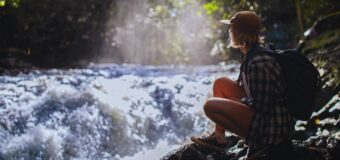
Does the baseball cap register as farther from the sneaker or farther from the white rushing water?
the white rushing water

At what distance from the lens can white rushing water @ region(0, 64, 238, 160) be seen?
698 centimetres

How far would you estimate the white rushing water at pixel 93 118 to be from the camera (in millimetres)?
6977

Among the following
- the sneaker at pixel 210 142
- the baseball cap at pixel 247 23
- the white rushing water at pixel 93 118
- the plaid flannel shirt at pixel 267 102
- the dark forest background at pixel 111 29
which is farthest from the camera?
the dark forest background at pixel 111 29

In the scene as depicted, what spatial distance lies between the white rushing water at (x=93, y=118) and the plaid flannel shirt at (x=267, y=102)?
2643 millimetres

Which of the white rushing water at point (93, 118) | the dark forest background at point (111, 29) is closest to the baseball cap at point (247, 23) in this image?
the white rushing water at point (93, 118)

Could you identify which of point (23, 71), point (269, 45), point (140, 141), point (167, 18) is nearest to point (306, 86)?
point (269, 45)

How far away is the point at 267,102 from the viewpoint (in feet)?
13.2

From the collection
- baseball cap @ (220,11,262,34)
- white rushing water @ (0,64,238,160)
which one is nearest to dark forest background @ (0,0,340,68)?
white rushing water @ (0,64,238,160)

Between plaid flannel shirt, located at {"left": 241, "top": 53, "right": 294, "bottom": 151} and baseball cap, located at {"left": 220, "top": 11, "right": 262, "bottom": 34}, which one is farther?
baseball cap, located at {"left": 220, "top": 11, "right": 262, "bottom": 34}

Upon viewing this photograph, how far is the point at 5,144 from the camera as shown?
22.0 ft

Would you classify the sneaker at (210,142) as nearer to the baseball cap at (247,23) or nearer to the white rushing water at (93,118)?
the baseball cap at (247,23)

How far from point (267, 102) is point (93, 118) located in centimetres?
467

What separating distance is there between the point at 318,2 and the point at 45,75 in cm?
821

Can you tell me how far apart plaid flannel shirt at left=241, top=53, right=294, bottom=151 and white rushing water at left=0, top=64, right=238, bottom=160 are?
2.64m
